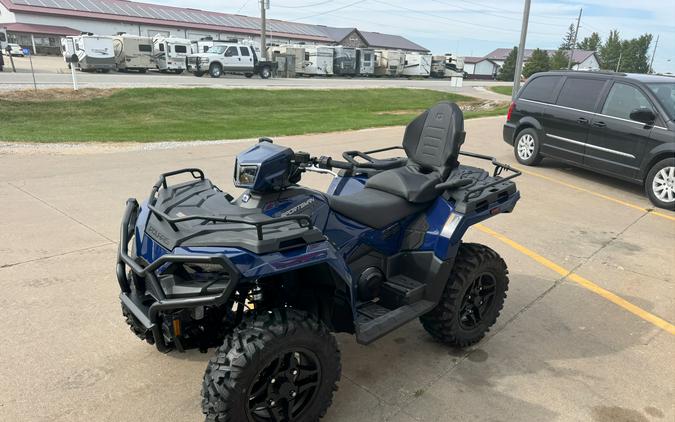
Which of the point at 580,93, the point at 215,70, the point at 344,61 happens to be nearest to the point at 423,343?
the point at 580,93

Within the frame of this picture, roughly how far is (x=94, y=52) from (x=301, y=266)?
31.9 metres

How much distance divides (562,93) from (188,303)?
8788mm

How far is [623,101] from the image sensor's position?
8.12 meters

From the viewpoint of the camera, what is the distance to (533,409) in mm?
3006

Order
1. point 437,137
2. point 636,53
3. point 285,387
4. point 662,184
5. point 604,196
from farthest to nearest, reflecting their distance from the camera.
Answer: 1. point 636,53
2. point 604,196
3. point 662,184
4. point 437,137
5. point 285,387

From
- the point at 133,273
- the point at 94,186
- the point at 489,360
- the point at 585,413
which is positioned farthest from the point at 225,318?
the point at 94,186

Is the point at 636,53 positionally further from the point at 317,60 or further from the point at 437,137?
the point at 437,137

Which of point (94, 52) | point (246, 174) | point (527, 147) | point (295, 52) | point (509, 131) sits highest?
point (295, 52)

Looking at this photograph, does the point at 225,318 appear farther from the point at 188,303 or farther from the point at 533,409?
the point at 533,409

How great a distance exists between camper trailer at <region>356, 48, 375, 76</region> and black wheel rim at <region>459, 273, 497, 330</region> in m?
45.6

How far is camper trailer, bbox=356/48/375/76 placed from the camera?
47250 millimetres

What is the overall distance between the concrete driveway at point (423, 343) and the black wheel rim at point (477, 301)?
0.20 m

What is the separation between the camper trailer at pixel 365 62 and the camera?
4725cm

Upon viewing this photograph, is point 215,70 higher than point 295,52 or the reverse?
the reverse
